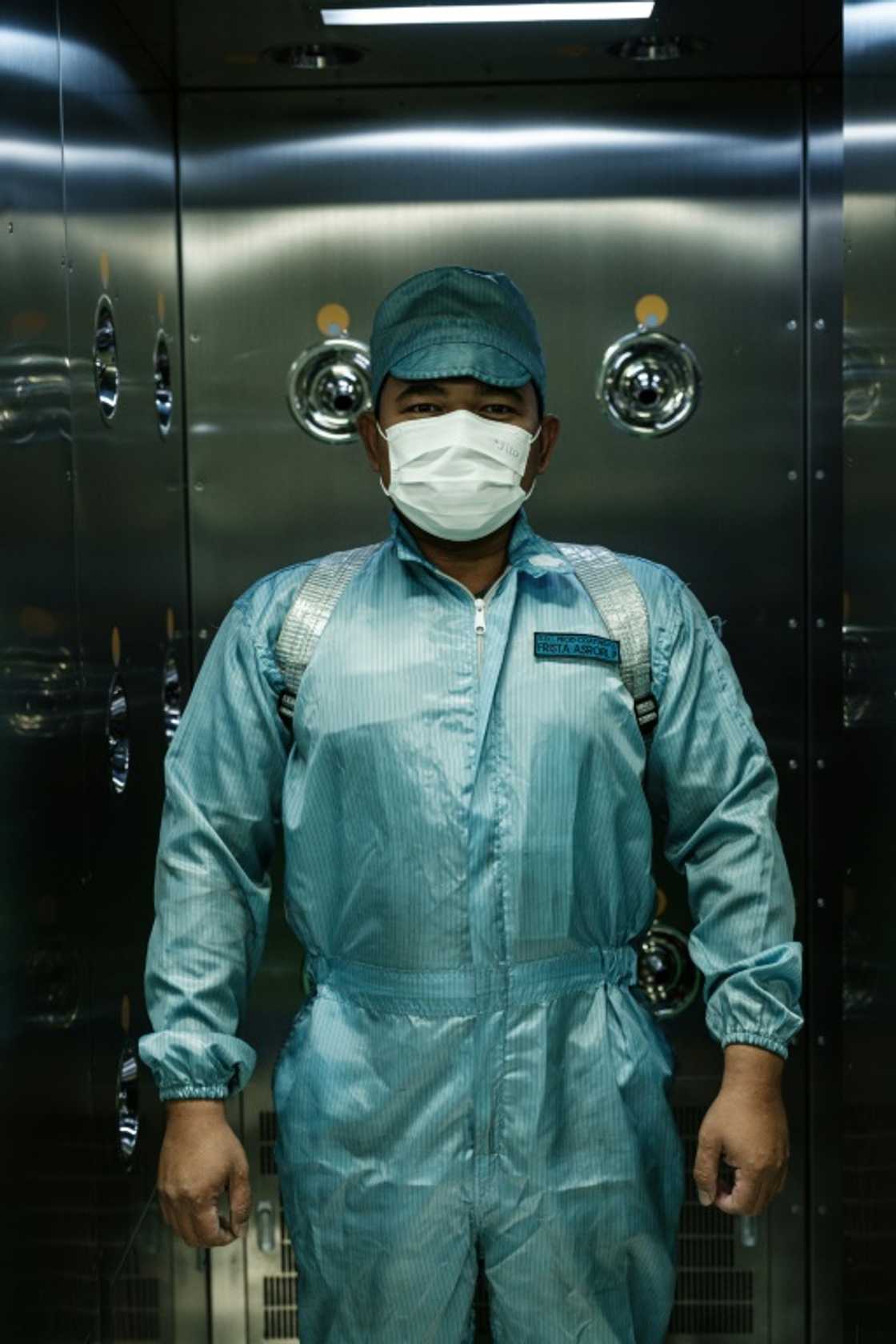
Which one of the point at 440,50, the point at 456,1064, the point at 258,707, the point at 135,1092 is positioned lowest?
the point at 135,1092

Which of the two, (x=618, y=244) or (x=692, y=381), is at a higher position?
(x=618, y=244)

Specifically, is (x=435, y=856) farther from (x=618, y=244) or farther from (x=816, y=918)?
(x=618, y=244)

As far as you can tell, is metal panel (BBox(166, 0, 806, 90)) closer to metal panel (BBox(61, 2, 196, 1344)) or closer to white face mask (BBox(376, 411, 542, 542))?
metal panel (BBox(61, 2, 196, 1344))

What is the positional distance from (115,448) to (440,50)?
93 centimetres

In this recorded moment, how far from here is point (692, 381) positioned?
3324 mm

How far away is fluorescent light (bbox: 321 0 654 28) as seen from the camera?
2938 mm

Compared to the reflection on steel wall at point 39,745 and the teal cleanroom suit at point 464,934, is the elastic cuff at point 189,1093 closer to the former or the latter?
the teal cleanroom suit at point 464,934

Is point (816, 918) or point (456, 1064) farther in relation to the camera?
point (816, 918)

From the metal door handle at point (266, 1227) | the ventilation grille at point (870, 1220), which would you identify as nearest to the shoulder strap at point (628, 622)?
the ventilation grille at point (870, 1220)

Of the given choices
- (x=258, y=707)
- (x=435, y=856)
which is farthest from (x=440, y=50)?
(x=435, y=856)

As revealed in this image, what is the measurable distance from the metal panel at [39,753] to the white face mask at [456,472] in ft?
1.56

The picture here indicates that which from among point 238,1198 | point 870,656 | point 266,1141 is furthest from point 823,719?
point 238,1198

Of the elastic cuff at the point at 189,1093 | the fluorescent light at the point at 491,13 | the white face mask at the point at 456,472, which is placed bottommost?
the elastic cuff at the point at 189,1093

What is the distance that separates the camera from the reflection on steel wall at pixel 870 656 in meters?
2.49
